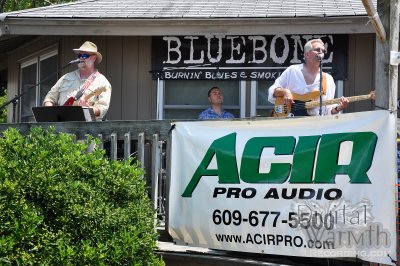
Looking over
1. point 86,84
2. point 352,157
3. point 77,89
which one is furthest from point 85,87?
point 352,157

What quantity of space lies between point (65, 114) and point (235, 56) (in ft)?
8.82

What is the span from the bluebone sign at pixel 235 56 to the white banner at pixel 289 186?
329cm

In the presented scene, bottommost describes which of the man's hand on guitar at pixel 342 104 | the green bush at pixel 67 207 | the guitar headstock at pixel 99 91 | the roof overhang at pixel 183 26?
the green bush at pixel 67 207

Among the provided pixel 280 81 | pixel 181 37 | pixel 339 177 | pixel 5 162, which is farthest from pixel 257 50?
pixel 5 162

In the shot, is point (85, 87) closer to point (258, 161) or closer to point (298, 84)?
point (298, 84)

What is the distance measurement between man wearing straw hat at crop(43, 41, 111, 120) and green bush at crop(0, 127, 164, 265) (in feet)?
9.41

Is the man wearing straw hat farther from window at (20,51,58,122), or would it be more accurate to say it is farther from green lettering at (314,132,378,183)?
green lettering at (314,132,378,183)

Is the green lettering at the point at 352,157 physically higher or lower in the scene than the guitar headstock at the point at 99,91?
lower

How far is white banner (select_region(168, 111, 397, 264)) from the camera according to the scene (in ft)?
16.8

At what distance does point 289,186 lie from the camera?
5.48 m

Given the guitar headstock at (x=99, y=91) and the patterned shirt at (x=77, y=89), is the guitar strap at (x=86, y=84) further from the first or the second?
the guitar headstock at (x=99, y=91)

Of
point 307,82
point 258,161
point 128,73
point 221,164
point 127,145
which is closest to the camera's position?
point 258,161

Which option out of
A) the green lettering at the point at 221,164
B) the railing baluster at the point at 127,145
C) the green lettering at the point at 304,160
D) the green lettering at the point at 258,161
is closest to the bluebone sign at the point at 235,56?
the railing baluster at the point at 127,145

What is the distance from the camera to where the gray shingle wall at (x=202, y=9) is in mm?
8734
